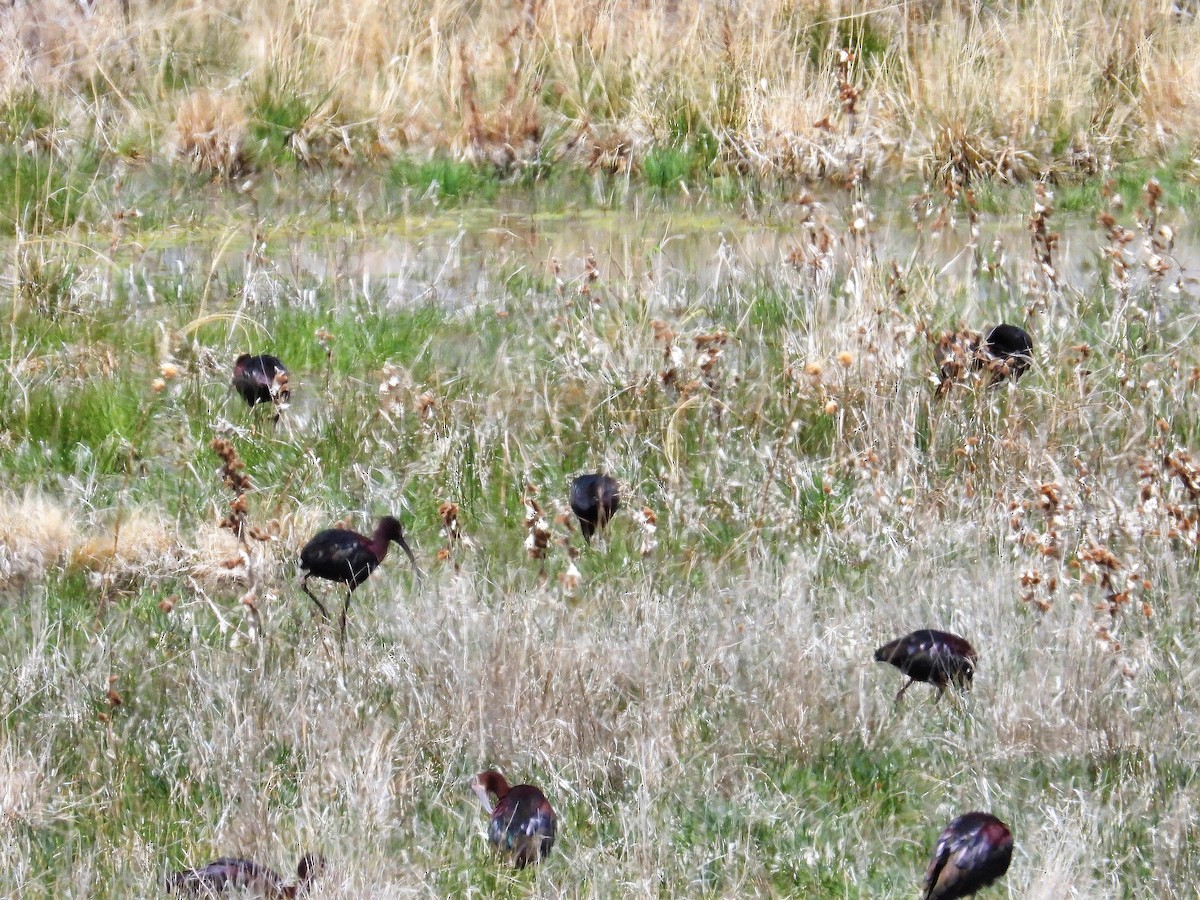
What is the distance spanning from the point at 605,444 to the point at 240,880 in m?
2.25

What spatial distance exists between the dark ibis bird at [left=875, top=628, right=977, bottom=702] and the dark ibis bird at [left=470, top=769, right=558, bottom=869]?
0.79 m

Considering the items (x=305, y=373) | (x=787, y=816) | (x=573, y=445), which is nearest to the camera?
(x=787, y=816)

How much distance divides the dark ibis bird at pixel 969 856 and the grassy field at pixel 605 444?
0.55ft

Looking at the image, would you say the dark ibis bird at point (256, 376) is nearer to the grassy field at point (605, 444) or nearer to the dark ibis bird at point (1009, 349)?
the grassy field at point (605, 444)

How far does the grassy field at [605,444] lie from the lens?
2.97m

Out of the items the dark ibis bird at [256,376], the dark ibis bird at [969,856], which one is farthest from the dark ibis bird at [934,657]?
the dark ibis bird at [256,376]

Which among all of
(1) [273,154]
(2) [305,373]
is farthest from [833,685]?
(1) [273,154]

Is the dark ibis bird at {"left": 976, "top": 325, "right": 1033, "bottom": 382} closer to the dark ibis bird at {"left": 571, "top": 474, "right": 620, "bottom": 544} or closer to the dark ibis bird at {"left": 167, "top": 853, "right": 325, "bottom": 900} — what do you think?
the dark ibis bird at {"left": 571, "top": 474, "right": 620, "bottom": 544}

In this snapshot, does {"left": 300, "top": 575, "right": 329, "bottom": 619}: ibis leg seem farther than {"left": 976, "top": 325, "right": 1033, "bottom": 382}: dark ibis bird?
No

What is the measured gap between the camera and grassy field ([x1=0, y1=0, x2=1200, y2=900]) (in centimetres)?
297

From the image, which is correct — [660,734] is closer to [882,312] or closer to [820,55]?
[882,312]

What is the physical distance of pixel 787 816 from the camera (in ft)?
9.70

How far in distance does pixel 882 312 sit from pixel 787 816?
2.09 metres

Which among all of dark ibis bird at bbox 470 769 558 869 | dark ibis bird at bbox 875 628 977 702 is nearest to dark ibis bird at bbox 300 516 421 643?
dark ibis bird at bbox 470 769 558 869
